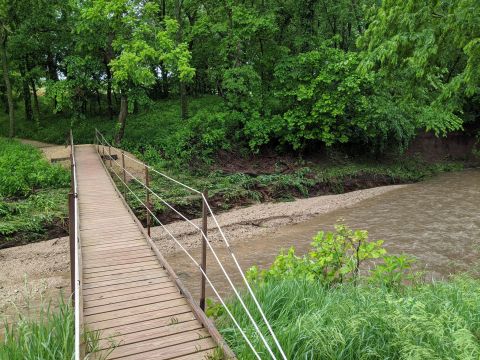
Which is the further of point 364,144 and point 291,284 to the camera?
point 364,144

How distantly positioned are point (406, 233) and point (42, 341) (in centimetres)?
942

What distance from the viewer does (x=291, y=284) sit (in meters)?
4.61

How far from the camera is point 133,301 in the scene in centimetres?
482

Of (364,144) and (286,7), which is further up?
(286,7)

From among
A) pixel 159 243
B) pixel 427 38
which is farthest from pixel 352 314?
pixel 159 243

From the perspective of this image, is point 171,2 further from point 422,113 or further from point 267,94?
point 422,113

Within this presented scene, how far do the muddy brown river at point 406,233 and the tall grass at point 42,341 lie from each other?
145 inches

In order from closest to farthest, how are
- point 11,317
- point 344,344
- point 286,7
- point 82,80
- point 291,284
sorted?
point 344,344, point 291,284, point 11,317, point 82,80, point 286,7

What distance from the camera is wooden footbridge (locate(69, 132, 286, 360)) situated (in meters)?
3.70

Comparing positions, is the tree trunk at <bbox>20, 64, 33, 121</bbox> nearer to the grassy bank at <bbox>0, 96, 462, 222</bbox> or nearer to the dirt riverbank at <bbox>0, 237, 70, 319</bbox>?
the grassy bank at <bbox>0, 96, 462, 222</bbox>

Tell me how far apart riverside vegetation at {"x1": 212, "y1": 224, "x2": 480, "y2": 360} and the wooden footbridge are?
27 cm

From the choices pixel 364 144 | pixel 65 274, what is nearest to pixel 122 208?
pixel 65 274

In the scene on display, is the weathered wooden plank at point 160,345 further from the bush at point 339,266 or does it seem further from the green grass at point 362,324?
the bush at point 339,266

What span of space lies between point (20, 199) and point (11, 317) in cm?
605
